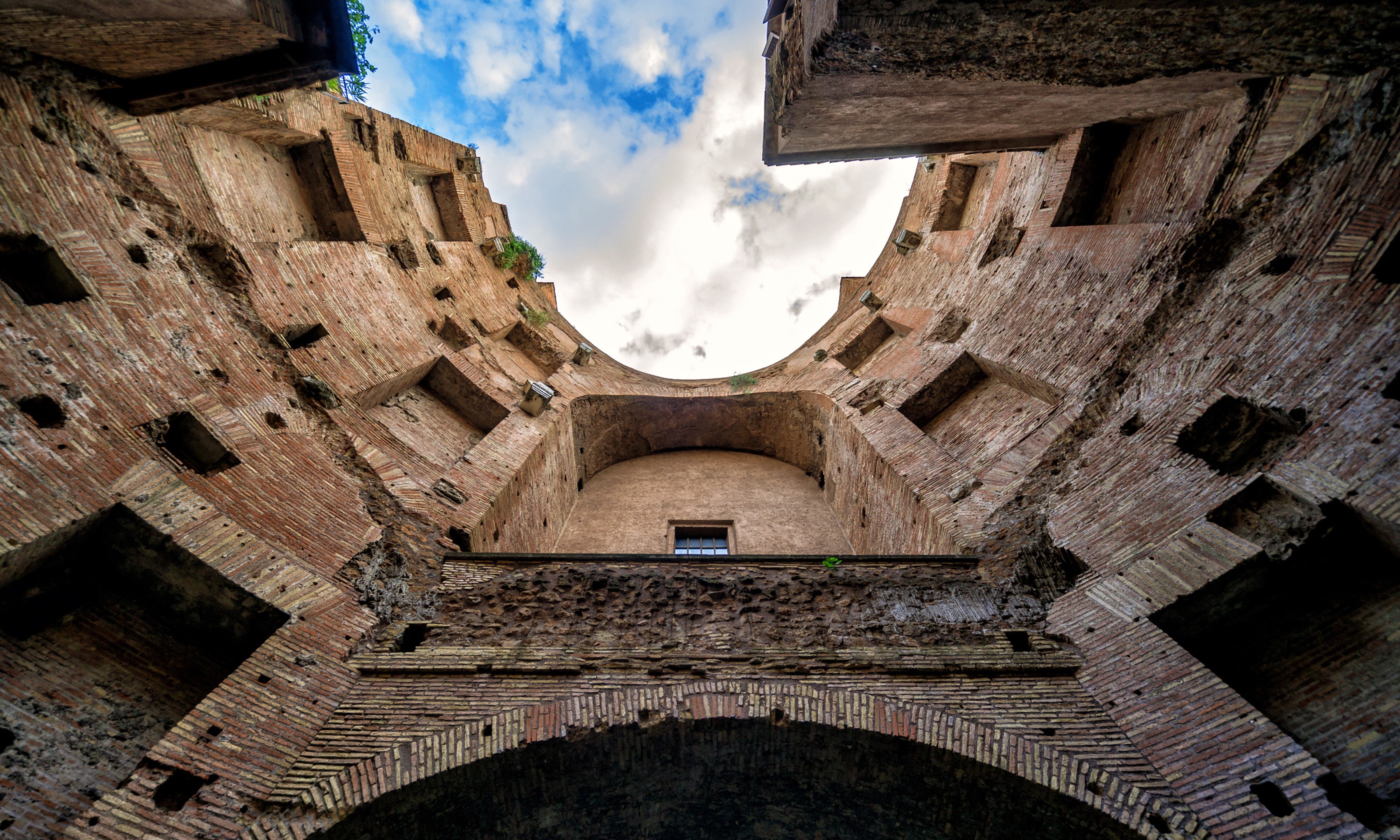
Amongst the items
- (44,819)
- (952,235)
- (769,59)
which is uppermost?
(952,235)

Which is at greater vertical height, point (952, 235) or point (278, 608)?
point (952, 235)

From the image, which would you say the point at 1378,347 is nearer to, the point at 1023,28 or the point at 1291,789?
the point at 1291,789

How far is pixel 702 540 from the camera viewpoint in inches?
392

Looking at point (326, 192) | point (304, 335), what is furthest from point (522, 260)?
point (304, 335)

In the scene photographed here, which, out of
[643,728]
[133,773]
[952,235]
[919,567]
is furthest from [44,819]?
[952,235]

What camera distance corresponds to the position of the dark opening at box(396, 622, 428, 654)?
15.8ft

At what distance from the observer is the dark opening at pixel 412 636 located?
4.82m

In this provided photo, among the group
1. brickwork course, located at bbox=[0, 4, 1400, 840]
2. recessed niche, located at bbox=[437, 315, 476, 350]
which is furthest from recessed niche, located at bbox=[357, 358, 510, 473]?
recessed niche, located at bbox=[437, 315, 476, 350]

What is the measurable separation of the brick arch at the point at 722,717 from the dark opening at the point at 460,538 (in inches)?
114

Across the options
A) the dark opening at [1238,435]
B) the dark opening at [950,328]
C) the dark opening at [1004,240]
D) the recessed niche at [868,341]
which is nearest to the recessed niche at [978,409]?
the dark opening at [950,328]

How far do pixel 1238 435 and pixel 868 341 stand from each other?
761cm

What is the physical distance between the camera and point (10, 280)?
13.7 feet

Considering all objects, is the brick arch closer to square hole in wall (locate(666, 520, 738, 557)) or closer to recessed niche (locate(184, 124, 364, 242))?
square hole in wall (locate(666, 520, 738, 557))

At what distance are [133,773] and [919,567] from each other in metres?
6.06
